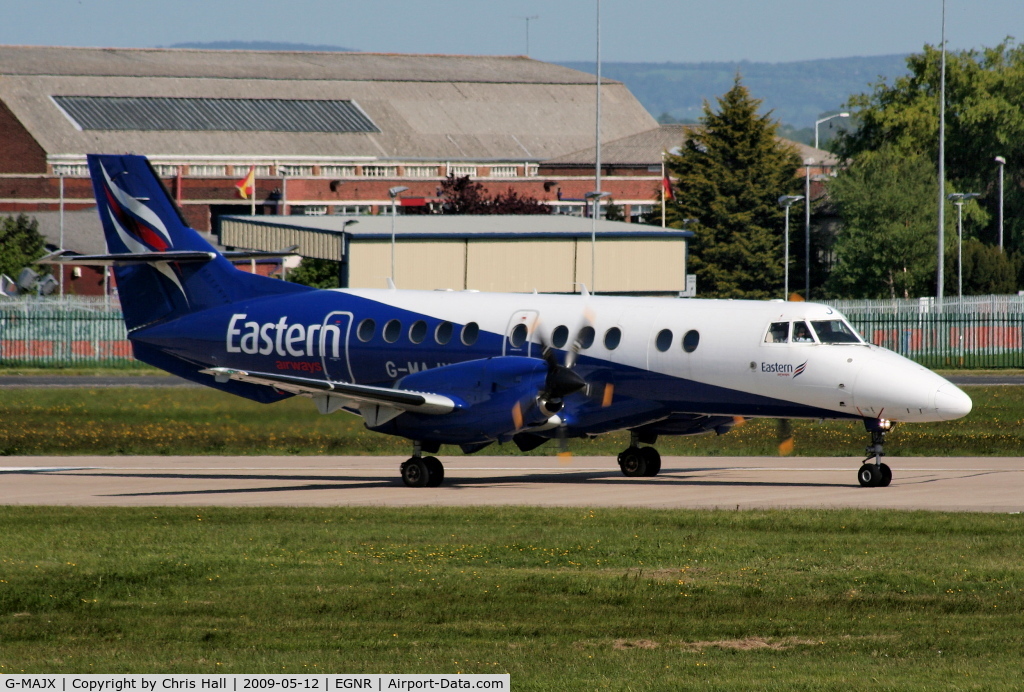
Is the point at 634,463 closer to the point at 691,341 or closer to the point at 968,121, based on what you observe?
the point at 691,341

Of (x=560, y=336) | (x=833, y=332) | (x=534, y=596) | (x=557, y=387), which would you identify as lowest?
(x=534, y=596)

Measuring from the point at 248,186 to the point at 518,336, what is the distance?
83644 millimetres

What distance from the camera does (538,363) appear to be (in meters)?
25.4

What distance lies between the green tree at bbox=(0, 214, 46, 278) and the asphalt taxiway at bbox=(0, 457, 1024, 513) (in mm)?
55136

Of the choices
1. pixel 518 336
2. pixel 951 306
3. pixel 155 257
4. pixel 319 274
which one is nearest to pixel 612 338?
pixel 518 336

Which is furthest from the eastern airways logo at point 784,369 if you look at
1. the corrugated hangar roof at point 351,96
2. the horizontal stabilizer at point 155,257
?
the corrugated hangar roof at point 351,96

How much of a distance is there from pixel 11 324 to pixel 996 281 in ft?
174

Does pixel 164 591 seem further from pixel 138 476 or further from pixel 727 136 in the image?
pixel 727 136

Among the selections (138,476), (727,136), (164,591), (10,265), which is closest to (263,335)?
(138,476)

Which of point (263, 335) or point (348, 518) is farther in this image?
point (263, 335)

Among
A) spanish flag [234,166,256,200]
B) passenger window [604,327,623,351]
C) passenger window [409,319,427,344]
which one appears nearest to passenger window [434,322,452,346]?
passenger window [409,319,427,344]

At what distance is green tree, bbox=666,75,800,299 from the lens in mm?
97375

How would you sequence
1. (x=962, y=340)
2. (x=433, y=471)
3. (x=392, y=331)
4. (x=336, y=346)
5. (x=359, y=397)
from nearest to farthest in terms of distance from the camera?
(x=359, y=397), (x=433, y=471), (x=392, y=331), (x=336, y=346), (x=962, y=340)

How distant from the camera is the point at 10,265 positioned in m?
84.4
